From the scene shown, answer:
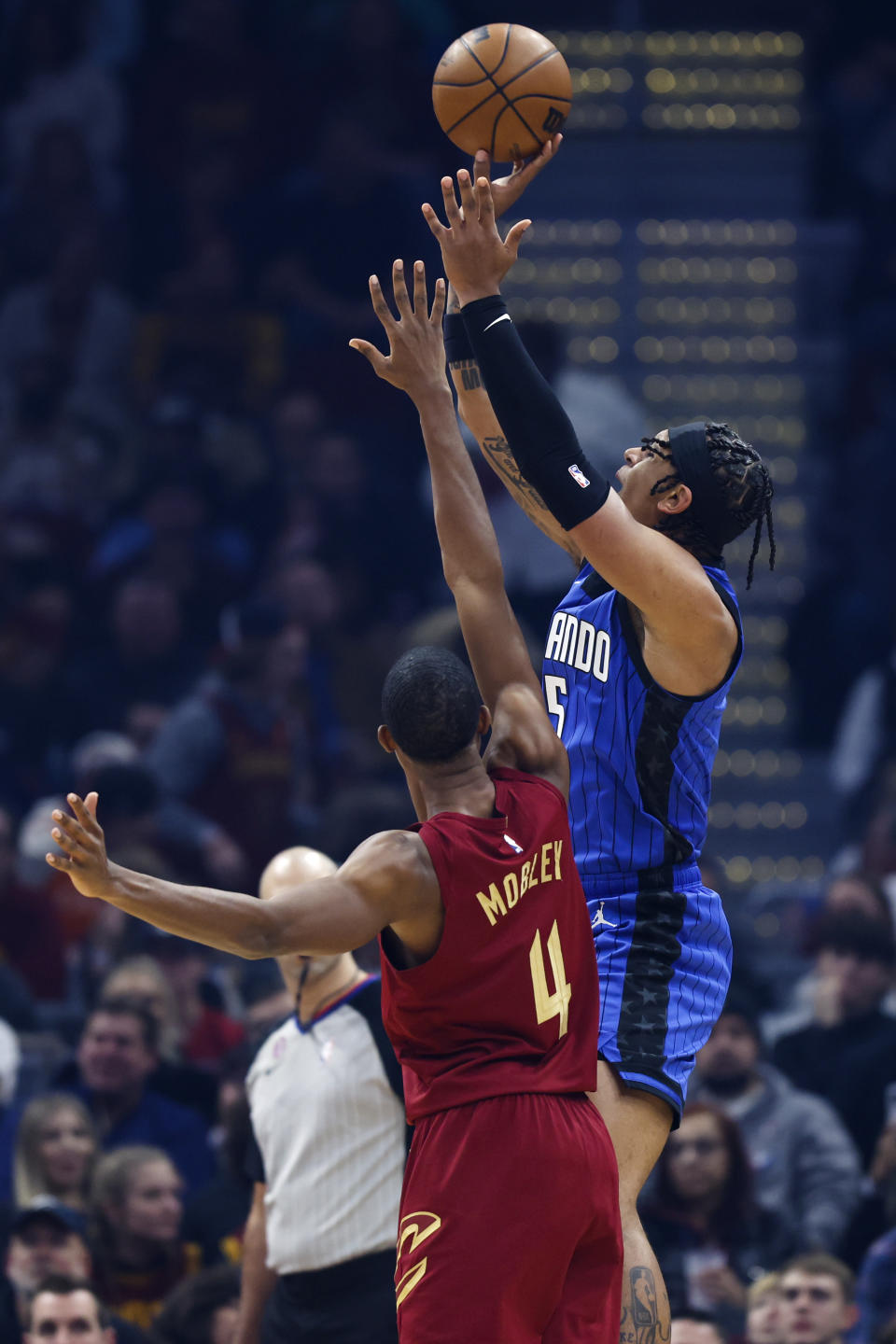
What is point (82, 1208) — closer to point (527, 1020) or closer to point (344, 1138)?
point (344, 1138)

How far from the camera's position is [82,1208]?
22.4 ft

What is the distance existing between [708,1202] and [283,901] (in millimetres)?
3742

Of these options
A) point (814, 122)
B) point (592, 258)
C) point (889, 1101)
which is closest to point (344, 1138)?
point (889, 1101)

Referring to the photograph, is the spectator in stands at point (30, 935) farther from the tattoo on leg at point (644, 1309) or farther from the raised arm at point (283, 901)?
the raised arm at point (283, 901)

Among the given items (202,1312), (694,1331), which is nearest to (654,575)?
(694,1331)

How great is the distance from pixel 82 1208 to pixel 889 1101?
9.38 feet

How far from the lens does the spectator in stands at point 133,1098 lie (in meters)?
7.33

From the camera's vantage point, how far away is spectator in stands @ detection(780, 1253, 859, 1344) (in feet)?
19.8

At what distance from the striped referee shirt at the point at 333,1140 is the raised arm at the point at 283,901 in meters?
1.80

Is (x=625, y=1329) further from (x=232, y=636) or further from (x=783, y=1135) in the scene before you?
(x=232, y=636)

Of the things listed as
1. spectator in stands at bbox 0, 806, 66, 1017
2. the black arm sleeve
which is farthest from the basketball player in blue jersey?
spectator in stands at bbox 0, 806, 66, 1017

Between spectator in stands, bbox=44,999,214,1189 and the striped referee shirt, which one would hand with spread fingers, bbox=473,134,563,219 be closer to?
the striped referee shirt

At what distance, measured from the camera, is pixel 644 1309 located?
4.04 m

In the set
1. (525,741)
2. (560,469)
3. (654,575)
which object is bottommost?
(525,741)
